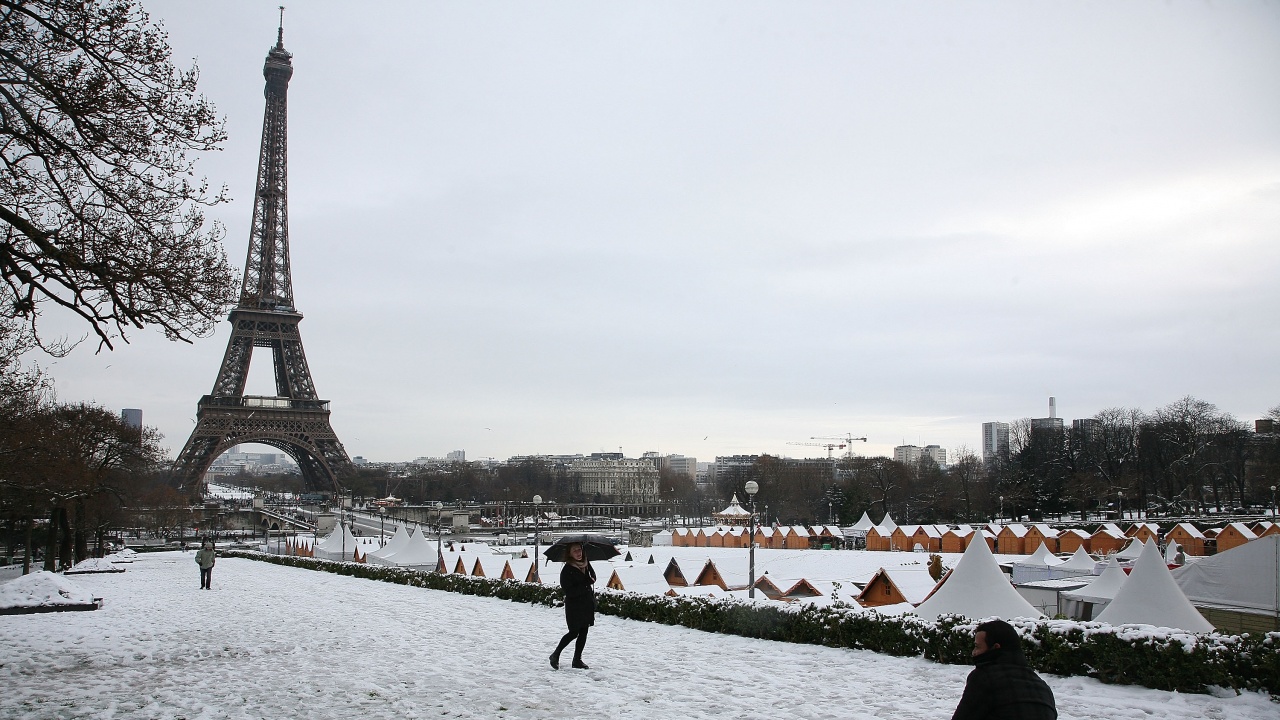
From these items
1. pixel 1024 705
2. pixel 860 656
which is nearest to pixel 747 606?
pixel 860 656

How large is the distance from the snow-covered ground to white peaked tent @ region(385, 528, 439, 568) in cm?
1984

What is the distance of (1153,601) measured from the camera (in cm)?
1227

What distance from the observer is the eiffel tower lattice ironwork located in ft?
214

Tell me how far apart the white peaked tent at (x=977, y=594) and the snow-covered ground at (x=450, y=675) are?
4616 mm

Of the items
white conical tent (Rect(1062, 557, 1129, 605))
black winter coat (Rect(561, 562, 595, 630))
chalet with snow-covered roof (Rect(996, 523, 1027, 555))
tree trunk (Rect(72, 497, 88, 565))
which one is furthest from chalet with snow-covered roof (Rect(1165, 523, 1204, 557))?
tree trunk (Rect(72, 497, 88, 565))

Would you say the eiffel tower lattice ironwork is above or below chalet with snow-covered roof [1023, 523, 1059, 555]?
→ above

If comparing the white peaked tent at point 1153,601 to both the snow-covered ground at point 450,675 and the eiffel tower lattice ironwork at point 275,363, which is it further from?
the eiffel tower lattice ironwork at point 275,363

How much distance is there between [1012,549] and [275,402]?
55.2m

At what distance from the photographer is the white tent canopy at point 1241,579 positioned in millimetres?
13328

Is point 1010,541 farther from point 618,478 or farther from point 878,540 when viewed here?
point 618,478

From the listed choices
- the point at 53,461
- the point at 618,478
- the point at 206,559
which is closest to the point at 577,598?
the point at 206,559

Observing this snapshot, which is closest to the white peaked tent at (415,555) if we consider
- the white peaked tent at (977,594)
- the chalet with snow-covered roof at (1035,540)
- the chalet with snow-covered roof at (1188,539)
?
the white peaked tent at (977,594)

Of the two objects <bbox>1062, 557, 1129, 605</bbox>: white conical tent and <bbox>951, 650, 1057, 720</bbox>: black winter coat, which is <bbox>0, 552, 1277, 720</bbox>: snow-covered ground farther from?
<bbox>1062, 557, 1129, 605</bbox>: white conical tent

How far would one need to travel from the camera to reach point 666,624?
13.0m
